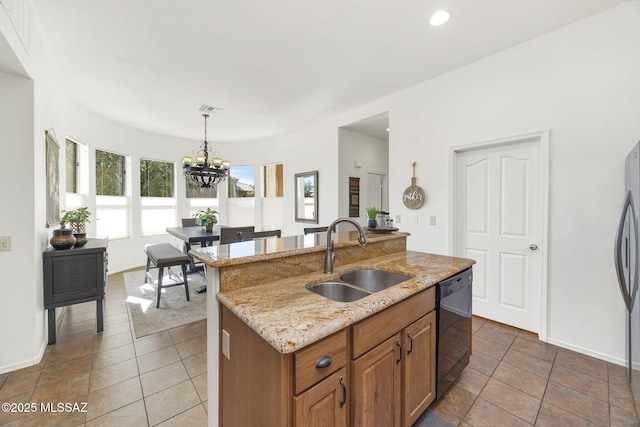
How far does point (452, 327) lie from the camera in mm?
1797

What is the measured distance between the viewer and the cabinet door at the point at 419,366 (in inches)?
55.4

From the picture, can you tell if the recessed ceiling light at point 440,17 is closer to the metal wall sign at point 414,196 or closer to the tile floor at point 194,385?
the metal wall sign at point 414,196

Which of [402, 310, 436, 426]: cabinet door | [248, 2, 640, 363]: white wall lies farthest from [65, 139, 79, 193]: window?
[248, 2, 640, 363]: white wall

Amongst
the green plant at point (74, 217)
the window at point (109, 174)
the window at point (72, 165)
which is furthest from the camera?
the window at point (109, 174)

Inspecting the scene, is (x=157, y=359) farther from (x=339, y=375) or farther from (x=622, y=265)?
(x=622, y=265)

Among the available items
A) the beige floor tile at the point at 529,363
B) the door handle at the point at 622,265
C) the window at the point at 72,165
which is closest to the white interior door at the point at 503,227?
the beige floor tile at the point at 529,363

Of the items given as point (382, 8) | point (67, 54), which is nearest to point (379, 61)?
point (382, 8)

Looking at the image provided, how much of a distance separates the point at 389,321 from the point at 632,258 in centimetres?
172

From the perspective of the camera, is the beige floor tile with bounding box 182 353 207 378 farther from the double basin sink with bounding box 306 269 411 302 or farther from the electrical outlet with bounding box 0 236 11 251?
the electrical outlet with bounding box 0 236 11 251

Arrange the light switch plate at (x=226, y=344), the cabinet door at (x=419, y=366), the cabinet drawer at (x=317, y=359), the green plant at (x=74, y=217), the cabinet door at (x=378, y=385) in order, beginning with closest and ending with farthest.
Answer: the cabinet drawer at (x=317, y=359) → the cabinet door at (x=378, y=385) → the light switch plate at (x=226, y=344) → the cabinet door at (x=419, y=366) → the green plant at (x=74, y=217)

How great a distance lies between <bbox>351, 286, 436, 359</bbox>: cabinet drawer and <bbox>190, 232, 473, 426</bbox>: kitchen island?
0.01 metres

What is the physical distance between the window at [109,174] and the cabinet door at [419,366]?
577 centimetres

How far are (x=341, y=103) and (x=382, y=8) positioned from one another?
6.46 ft

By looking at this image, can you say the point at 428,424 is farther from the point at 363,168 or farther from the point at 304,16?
the point at 363,168
